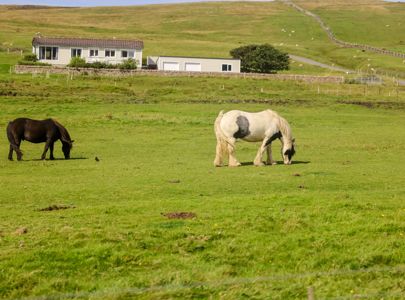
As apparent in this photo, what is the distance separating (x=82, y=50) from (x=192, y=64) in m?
13.4

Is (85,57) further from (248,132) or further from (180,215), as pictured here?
(180,215)

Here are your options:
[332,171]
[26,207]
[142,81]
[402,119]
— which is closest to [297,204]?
[26,207]

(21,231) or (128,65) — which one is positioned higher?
(128,65)

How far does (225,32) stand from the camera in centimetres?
16950

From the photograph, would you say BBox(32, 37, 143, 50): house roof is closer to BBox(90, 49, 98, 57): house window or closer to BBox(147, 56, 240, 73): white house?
BBox(90, 49, 98, 57): house window

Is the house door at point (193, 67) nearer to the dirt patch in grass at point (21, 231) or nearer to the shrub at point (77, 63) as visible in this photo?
the shrub at point (77, 63)

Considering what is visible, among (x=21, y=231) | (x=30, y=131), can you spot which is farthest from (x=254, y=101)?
(x=21, y=231)

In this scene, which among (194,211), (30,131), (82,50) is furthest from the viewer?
(82,50)

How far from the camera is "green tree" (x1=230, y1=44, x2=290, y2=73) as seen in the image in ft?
316

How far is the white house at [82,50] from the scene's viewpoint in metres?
91.9

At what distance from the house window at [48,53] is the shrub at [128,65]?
873cm

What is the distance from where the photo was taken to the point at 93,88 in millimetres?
63125

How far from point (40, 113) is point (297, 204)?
1293 inches

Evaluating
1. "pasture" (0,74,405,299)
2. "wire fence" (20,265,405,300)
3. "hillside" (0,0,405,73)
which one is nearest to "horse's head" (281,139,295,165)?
"pasture" (0,74,405,299)
